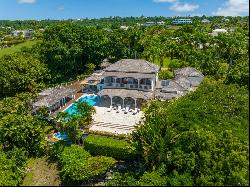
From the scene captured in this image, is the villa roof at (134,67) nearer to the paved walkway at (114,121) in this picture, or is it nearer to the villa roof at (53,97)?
the paved walkway at (114,121)

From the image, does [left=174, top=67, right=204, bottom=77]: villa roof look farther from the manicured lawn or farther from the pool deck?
the manicured lawn

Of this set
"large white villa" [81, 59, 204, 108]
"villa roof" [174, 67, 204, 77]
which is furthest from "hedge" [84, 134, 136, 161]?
"villa roof" [174, 67, 204, 77]

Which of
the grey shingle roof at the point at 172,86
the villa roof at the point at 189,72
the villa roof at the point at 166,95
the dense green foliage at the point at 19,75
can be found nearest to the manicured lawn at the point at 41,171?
the villa roof at the point at 166,95

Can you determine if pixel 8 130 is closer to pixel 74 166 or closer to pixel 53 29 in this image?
pixel 74 166

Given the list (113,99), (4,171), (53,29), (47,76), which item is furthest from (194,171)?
(53,29)

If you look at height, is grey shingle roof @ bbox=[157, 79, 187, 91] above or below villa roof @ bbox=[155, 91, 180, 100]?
above

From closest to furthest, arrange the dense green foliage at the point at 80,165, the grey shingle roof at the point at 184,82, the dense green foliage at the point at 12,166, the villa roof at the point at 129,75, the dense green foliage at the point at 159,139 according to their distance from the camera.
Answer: the dense green foliage at the point at 159,139 → the dense green foliage at the point at 12,166 → the dense green foliage at the point at 80,165 → the villa roof at the point at 129,75 → the grey shingle roof at the point at 184,82

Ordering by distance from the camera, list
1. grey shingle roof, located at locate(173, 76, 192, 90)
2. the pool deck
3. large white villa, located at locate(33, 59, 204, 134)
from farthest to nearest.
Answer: grey shingle roof, located at locate(173, 76, 192, 90) → large white villa, located at locate(33, 59, 204, 134) → the pool deck
